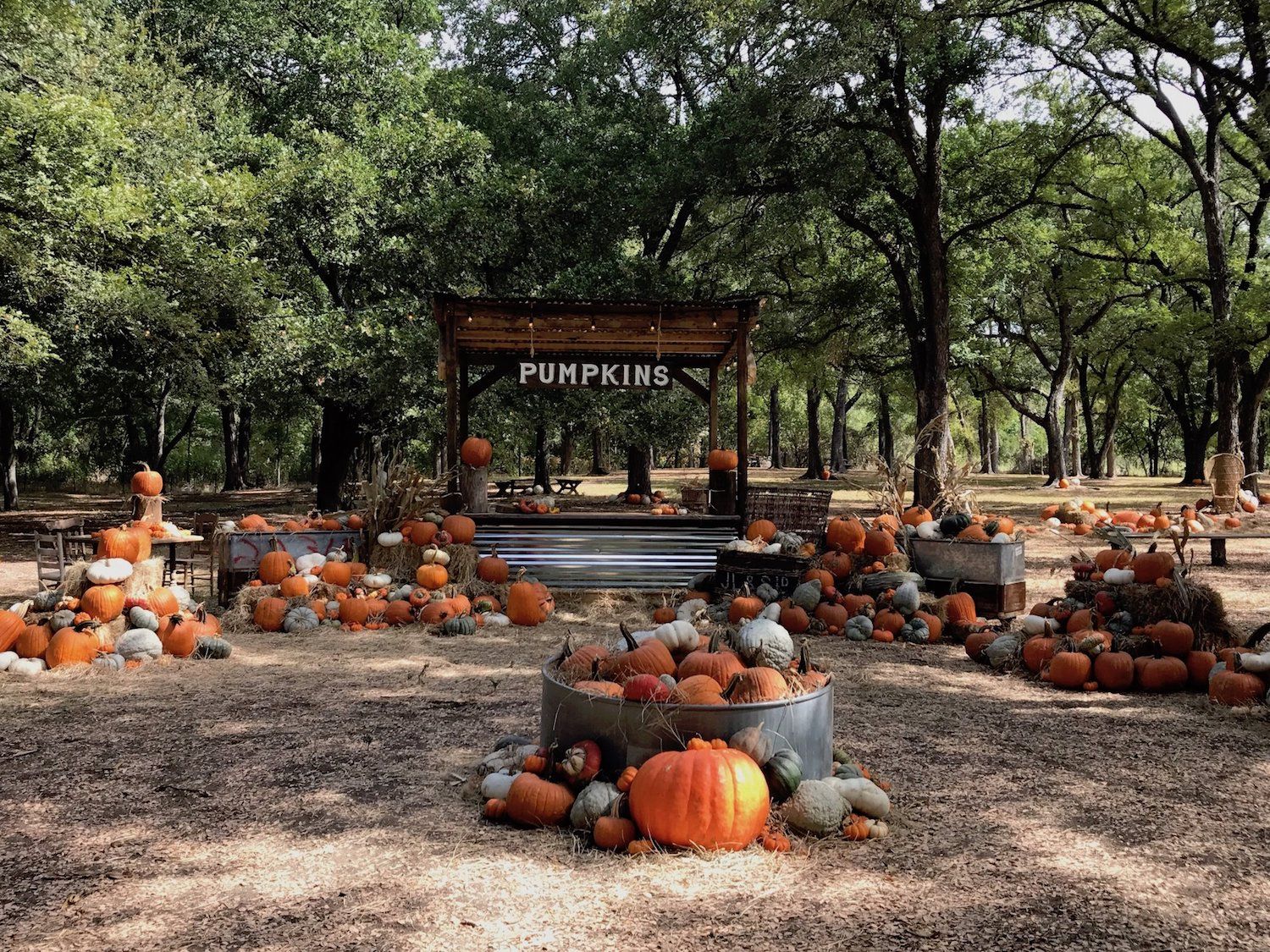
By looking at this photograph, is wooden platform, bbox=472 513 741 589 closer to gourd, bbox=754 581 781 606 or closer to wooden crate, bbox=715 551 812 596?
wooden crate, bbox=715 551 812 596

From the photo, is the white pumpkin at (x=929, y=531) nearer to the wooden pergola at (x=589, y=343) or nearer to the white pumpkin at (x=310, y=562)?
the wooden pergola at (x=589, y=343)

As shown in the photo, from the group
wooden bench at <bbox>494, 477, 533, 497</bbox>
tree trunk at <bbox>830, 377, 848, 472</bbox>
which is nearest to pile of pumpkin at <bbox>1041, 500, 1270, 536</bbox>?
wooden bench at <bbox>494, 477, 533, 497</bbox>

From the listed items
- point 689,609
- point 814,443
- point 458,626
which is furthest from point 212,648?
point 814,443

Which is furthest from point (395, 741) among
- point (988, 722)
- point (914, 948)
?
point (988, 722)

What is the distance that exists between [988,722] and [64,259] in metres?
13.5

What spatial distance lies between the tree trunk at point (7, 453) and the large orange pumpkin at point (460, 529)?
20048 millimetres

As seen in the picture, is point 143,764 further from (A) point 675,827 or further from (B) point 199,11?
(B) point 199,11

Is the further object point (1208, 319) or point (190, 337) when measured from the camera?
point (1208, 319)

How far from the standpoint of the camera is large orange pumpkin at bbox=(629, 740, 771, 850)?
12.3 ft

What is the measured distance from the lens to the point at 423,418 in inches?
738

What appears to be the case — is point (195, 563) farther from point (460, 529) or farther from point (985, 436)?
point (985, 436)

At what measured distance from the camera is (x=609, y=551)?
11805mm

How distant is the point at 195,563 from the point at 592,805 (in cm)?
1041

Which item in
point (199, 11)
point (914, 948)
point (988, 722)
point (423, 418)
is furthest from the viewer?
point (199, 11)
